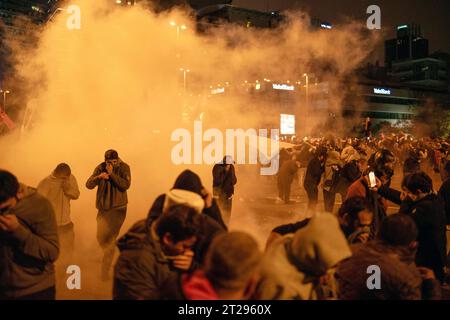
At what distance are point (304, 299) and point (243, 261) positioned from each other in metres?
0.61

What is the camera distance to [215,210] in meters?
3.58

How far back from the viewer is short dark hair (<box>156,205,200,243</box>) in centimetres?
237

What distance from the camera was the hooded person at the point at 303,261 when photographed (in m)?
2.04

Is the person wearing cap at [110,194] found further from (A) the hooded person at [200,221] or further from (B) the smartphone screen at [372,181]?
(B) the smartphone screen at [372,181]

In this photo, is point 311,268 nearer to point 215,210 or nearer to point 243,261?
point 243,261

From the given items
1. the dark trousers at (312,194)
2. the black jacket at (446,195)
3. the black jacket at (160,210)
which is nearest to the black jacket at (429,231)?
the black jacket at (446,195)

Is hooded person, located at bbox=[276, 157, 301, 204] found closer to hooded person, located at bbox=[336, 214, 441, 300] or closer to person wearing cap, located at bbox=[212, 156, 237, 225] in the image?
person wearing cap, located at bbox=[212, 156, 237, 225]

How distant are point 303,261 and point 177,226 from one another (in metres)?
0.71

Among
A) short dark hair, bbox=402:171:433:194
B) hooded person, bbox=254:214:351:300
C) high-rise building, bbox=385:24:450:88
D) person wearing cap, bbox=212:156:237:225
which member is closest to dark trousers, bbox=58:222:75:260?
person wearing cap, bbox=212:156:237:225

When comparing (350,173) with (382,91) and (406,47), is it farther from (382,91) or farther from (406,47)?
(406,47)

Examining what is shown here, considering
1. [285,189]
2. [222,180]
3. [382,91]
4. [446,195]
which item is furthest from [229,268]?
[382,91]

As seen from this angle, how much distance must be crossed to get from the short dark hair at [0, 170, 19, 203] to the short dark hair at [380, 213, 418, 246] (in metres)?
2.35

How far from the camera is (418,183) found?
159 inches

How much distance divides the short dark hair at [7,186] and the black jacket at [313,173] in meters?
7.03
